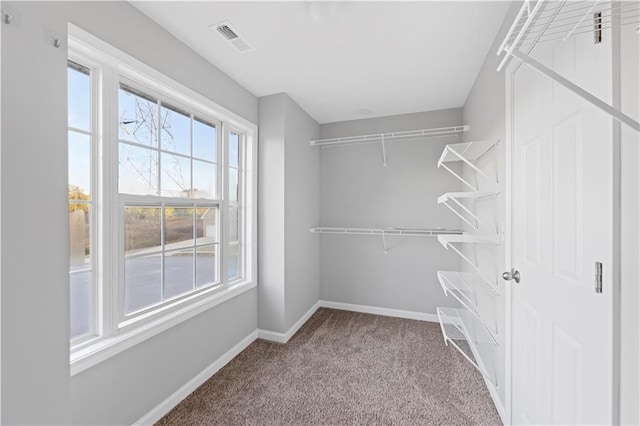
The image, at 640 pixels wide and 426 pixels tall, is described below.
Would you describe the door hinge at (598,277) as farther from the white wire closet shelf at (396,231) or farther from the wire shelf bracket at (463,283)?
the white wire closet shelf at (396,231)

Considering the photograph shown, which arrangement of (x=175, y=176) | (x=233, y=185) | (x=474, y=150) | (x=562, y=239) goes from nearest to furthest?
(x=562, y=239) < (x=175, y=176) < (x=474, y=150) < (x=233, y=185)

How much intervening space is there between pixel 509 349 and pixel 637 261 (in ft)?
3.49

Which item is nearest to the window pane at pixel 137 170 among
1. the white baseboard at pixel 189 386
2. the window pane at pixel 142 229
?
the window pane at pixel 142 229

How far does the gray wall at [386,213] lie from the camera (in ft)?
9.78

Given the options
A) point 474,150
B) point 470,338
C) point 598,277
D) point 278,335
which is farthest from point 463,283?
point 278,335

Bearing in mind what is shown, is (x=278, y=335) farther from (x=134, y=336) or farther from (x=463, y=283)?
(x=463, y=283)

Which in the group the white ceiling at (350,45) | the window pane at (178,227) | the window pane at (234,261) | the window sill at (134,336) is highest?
the white ceiling at (350,45)

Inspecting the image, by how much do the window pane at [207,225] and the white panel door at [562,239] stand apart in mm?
2076

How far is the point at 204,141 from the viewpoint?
209cm

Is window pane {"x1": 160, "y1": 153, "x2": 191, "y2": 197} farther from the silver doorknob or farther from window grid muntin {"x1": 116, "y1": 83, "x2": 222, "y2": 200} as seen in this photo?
the silver doorknob

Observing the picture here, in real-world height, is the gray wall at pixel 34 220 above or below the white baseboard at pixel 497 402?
above

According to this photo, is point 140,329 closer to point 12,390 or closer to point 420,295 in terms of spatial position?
point 12,390

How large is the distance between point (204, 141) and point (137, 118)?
532mm

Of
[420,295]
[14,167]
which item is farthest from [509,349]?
[14,167]
